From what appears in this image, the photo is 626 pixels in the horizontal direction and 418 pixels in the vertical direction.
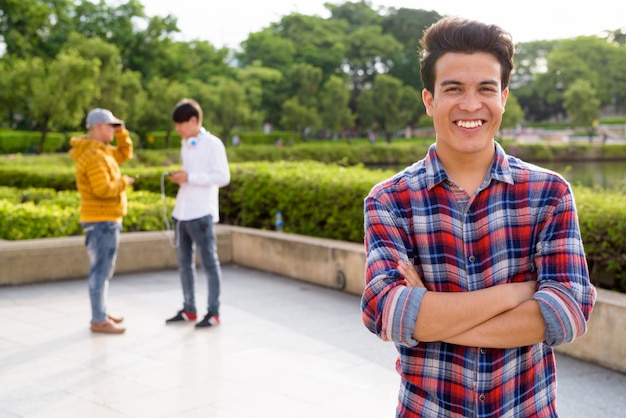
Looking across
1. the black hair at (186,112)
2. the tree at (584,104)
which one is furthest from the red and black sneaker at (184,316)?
the tree at (584,104)

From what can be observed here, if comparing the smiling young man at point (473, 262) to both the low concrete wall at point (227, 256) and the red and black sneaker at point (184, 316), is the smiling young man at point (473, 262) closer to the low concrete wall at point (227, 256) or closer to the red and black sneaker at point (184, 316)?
the red and black sneaker at point (184, 316)

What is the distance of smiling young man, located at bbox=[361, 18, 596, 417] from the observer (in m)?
1.94

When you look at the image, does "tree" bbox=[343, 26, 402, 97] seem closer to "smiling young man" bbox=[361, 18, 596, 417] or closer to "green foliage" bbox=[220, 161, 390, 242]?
"green foliage" bbox=[220, 161, 390, 242]

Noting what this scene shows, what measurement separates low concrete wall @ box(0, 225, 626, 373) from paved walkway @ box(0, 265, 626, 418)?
428 mm

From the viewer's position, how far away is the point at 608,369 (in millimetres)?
5422

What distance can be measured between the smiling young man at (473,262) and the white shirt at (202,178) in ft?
15.0

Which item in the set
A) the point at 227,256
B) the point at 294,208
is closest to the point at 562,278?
the point at 294,208

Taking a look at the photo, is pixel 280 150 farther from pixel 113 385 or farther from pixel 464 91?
pixel 464 91

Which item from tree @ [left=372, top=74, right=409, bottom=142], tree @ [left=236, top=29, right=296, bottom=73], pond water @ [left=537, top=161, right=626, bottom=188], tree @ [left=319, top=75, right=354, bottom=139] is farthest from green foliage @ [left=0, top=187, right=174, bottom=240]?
tree @ [left=372, top=74, right=409, bottom=142]

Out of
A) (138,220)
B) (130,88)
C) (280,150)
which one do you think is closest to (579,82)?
(280,150)

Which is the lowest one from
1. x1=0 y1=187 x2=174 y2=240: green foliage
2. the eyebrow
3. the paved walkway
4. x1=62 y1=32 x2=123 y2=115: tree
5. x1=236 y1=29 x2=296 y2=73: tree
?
the paved walkway

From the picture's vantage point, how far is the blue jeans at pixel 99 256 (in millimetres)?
6453

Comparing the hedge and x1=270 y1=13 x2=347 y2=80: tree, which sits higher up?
x1=270 y1=13 x2=347 y2=80: tree

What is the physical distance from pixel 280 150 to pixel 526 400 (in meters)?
46.2
